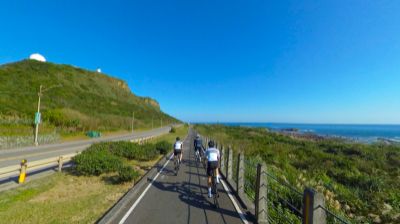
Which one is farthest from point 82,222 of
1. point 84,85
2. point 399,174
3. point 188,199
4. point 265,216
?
point 84,85

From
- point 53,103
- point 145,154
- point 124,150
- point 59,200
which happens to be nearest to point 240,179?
point 59,200

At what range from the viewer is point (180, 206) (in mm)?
6492

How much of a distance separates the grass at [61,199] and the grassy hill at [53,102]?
847 inches

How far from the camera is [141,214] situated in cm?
580

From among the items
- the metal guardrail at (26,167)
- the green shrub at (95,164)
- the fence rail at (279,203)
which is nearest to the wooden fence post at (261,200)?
the fence rail at (279,203)

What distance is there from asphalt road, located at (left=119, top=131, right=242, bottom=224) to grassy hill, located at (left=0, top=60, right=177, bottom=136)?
25.6 m

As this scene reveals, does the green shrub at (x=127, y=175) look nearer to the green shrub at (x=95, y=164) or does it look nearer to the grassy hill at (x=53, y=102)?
the green shrub at (x=95, y=164)

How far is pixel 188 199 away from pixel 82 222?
3.06 metres

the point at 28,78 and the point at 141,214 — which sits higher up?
the point at 28,78

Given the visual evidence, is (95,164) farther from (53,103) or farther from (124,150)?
(53,103)

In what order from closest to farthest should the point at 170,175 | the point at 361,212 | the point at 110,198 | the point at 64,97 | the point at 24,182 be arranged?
the point at 110,198 < the point at 361,212 < the point at 24,182 < the point at 170,175 < the point at 64,97

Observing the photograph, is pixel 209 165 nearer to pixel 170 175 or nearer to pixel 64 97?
pixel 170 175

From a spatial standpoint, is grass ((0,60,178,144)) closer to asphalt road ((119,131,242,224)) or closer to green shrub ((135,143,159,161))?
green shrub ((135,143,159,161))

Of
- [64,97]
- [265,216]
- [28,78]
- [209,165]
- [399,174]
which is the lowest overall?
[399,174]
